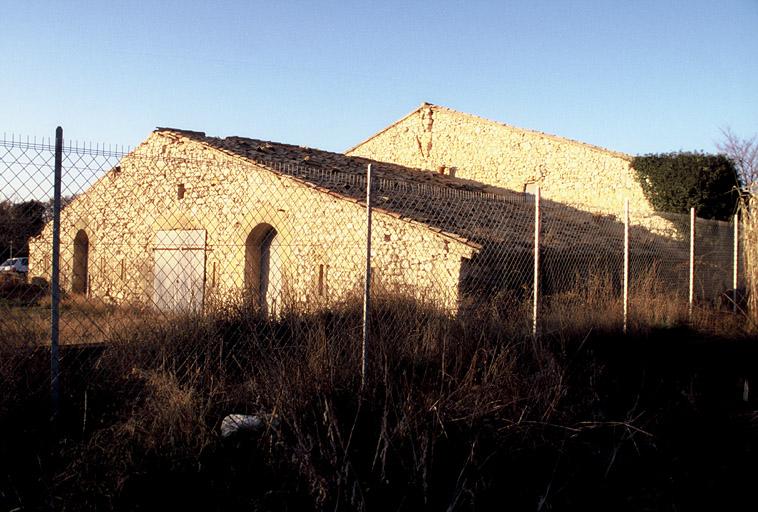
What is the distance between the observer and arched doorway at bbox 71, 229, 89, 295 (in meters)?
4.65

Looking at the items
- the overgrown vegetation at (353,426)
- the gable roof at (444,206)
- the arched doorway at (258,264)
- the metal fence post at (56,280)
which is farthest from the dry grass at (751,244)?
the metal fence post at (56,280)

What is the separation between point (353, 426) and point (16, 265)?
2.40 metres

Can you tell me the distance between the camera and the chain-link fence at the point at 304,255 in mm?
4566

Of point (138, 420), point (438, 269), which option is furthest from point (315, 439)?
point (438, 269)

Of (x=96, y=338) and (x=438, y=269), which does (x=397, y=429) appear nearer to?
(x=96, y=338)

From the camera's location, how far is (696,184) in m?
17.6

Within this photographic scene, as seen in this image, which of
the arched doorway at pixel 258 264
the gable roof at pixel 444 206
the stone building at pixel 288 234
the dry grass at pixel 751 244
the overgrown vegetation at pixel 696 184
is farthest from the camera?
the overgrown vegetation at pixel 696 184

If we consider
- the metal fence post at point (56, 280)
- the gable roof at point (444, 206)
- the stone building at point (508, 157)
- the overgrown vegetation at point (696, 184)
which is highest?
the stone building at point (508, 157)

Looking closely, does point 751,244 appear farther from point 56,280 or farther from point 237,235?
point 56,280

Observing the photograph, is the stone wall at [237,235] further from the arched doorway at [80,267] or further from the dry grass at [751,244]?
the dry grass at [751,244]

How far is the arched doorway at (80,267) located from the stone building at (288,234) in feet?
0.05

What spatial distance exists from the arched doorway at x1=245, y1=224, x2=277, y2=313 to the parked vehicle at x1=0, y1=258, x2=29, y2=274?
1.73 m

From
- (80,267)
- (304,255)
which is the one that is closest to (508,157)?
(304,255)

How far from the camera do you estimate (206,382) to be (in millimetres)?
4527
